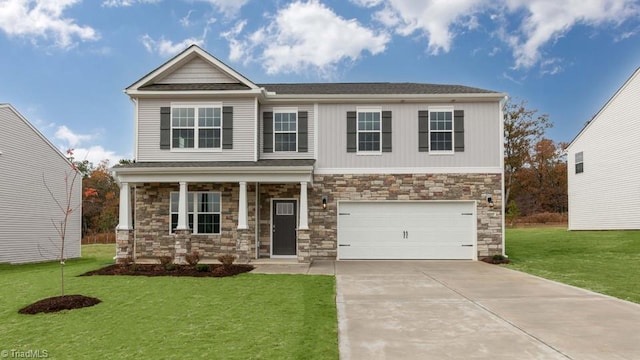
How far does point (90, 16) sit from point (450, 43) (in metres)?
16.5

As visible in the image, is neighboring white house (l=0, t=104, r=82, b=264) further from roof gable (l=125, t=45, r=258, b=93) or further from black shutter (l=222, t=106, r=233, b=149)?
black shutter (l=222, t=106, r=233, b=149)

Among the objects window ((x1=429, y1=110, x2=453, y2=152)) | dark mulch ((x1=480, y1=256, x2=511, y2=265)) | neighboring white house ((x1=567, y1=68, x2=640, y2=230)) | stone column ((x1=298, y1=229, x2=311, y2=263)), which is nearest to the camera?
stone column ((x1=298, y1=229, x2=311, y2=263))

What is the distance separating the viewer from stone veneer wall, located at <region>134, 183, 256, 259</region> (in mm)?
15602

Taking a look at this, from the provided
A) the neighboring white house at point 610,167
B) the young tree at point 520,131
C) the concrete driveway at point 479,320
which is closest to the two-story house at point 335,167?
the concrete driveway at point 479,320

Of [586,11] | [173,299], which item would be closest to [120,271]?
[173,299]

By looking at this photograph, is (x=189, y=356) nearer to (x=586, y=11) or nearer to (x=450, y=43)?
(x=450, y=43)

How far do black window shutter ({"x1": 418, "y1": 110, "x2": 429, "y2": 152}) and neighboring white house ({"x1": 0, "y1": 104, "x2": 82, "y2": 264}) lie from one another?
14.7 m

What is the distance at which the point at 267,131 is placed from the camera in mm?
16188

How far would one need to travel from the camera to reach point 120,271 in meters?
12.5

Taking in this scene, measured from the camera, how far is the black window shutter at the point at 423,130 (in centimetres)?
1591

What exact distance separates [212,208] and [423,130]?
7.68m

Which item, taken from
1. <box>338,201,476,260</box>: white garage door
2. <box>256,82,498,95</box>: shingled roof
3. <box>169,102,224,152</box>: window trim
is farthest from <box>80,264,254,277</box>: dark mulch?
<box>256,82,498,95</box>: shingled roof

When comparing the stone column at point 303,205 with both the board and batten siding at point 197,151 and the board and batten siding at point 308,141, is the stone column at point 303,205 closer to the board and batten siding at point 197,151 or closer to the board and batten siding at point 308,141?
the board and batten siding at point 308,141

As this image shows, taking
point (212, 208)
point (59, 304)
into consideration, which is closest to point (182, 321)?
point (59, 304)
